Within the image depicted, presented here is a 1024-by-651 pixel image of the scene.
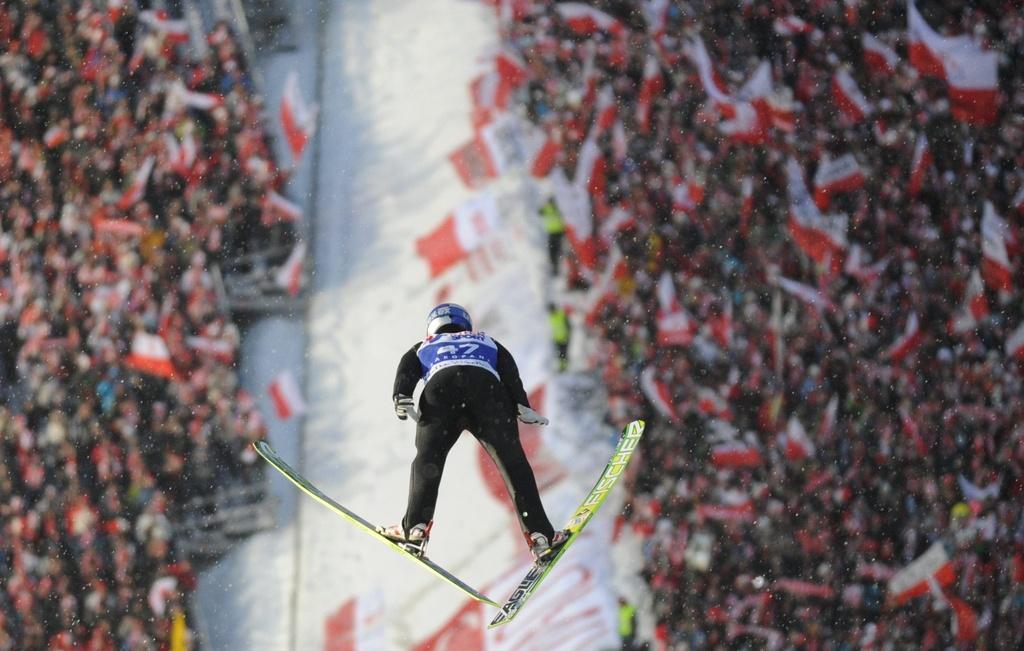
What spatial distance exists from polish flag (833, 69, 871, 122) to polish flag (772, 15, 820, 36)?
1.86 feet

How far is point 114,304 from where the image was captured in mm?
11992

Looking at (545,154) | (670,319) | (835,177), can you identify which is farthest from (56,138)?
(835,177)

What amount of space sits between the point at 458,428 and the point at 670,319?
5.91 metres

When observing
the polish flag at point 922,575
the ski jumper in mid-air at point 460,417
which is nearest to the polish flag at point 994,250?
the polish flag at point 922,575

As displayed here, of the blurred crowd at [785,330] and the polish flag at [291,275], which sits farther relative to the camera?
the polish flag at [291,275]

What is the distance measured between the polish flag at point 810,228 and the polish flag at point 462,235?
3.02 m

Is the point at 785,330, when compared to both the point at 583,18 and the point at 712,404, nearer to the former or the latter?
the point at 712,404

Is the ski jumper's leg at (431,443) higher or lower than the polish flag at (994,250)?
higher

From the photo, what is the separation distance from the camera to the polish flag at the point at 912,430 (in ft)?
40.9

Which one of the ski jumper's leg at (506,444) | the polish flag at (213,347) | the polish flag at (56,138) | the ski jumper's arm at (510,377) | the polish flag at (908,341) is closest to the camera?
the ski jumper's leg at (506,444)

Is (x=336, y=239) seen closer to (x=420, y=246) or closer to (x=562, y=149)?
(x=420, y=246)

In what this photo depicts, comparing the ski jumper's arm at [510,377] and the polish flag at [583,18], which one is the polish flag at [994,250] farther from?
the ski jumper's arm at [510,377]

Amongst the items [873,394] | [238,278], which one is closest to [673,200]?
[873,394]

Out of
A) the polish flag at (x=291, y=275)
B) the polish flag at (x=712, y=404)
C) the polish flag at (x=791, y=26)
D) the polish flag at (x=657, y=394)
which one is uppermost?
the polish flag at (x=791, y=26)
